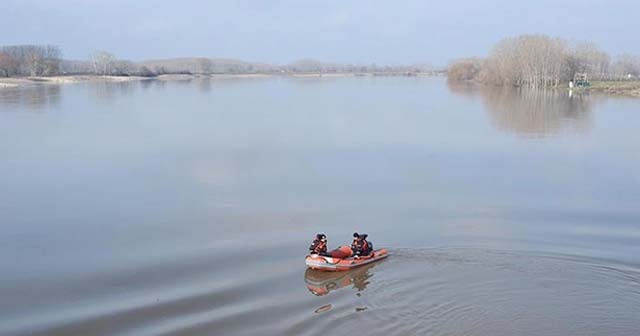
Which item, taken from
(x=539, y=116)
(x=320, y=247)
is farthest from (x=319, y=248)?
(x=539, y=116)

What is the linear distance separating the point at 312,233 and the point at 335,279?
7.19 ft

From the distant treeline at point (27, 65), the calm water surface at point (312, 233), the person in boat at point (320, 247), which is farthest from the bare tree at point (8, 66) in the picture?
the person in boat at point (320, 247)

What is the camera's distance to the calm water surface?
8336mm

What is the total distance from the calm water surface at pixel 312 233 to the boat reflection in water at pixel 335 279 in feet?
0.11

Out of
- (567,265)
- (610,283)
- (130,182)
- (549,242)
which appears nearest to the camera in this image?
(610,283)

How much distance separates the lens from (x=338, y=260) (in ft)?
33.0

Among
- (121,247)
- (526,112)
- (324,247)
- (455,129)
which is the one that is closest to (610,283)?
(324,247)

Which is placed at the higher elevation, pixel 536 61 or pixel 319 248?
pixel 536 61

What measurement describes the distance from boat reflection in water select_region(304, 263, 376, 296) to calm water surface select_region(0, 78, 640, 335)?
33 millimetres

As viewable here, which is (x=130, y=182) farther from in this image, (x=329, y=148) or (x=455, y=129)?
(x=455, y=129)

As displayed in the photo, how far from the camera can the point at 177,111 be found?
3697 cm

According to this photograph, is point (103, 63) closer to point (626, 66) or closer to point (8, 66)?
point (8, 66)

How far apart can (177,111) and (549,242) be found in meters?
29.0

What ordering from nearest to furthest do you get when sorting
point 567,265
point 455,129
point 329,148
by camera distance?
point 567,265 < point 329,148 < point 455,129
